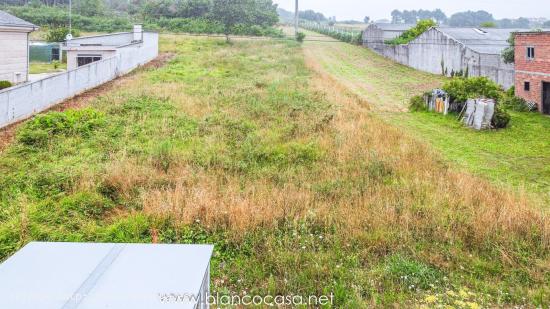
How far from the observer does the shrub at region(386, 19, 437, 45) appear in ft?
135

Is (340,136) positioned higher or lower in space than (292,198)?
higher

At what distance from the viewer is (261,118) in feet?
48.2

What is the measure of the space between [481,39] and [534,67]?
48.3ft

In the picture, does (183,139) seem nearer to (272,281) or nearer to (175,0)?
(272,281)

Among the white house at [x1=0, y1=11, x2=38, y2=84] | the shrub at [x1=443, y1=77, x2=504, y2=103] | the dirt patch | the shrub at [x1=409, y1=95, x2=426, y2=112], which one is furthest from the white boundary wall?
the shrub at [x1=443, y1=77, x2=504, y2=103]

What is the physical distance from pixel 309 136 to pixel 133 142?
4928 mm

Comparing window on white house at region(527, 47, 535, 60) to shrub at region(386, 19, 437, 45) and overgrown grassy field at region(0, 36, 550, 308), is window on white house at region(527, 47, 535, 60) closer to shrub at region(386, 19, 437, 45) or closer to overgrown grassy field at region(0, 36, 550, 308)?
overgrown grassy field at region(0, 36, 550, 308)

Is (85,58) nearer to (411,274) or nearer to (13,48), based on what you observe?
(13,48)

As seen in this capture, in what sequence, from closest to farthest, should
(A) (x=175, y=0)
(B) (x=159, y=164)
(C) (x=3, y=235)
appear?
(C) (x=3, y=235) < (B) (x=159, y=164) < (A) (x=175, y=0)

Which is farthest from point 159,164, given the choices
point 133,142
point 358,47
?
point 358,47

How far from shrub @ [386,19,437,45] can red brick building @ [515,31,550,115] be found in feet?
70.7

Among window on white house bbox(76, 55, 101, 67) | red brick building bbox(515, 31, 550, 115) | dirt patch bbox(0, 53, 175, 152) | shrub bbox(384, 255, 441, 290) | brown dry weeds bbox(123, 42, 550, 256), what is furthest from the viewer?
window on white house bbox(76, 55, 101, 67)

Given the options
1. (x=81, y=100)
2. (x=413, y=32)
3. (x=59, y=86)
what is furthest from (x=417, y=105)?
(x=413, y=32)

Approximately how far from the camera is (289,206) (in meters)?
7.48
